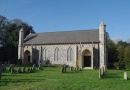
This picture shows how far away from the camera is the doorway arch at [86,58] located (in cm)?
4576

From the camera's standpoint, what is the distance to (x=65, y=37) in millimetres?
49781

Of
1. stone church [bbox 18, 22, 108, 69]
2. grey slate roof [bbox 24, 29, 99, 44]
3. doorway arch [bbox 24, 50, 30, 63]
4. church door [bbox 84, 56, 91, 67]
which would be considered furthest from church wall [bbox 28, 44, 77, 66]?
doorway arch [bbox 24, 50, 30, 63]

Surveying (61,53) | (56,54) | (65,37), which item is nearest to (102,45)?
(61,53)

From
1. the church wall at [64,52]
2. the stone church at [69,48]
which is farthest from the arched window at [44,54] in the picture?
the church wall at [64,52]

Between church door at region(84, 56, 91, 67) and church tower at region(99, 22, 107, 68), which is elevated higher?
church tower at region(99, 22, 107, 68)

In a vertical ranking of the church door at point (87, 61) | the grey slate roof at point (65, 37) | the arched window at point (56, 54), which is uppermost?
the grey slate roof at point (65, 37)

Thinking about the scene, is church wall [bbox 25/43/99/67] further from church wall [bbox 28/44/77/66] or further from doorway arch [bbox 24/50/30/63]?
doorway arch [bbox 24/50/30/63]

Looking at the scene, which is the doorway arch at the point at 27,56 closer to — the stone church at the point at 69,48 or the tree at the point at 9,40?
the stone church at the point at 69,48

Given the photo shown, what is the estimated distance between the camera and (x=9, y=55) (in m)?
63.4

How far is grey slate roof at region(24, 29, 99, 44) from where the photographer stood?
46.2 meters

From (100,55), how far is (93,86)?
27955 mm

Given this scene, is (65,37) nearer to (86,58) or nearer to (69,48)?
(69,48)

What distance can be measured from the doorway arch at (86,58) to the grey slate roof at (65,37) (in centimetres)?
268

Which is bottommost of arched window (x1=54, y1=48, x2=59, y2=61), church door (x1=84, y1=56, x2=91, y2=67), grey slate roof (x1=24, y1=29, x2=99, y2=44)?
church door (x1=84, y1=56, x2=91, y2=67)
